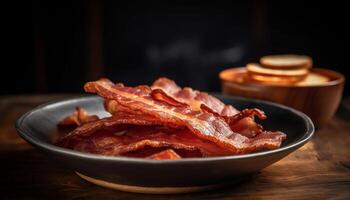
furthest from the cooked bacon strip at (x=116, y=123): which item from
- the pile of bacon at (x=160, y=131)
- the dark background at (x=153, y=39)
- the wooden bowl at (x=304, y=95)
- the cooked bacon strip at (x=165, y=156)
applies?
the dark background at (x=153, y=39)

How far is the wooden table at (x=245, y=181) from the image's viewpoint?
2.79 feet

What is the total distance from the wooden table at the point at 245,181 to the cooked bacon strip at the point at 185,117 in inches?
3.2

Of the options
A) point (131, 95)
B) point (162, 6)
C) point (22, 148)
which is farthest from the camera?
point (162, 6)

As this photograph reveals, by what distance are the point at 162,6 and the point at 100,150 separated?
117 centimetres

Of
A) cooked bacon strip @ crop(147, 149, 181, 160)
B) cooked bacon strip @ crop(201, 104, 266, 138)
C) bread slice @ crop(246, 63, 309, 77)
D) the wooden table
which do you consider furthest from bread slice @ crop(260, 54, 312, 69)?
cooked bacon strip @ crop(147, 149, 181, 160)

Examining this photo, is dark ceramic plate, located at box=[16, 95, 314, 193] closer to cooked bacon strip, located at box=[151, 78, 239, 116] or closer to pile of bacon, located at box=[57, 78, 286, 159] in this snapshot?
pile of bacon, located at box=[57, 78, 286, 159]

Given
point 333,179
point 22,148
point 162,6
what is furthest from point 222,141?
point 162,6

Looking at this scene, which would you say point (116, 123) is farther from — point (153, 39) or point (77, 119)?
point (153, 39)

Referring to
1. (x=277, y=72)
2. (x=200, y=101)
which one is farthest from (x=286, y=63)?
(x=200, y=101)

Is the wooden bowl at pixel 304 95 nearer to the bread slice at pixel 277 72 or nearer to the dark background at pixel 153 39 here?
the bread slice at pixel 277 72

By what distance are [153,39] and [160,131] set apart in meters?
1.14

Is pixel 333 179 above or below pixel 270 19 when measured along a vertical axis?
below

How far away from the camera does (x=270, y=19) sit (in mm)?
1987

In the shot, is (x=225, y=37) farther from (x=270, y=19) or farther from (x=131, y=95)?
(x=131, y=95)
